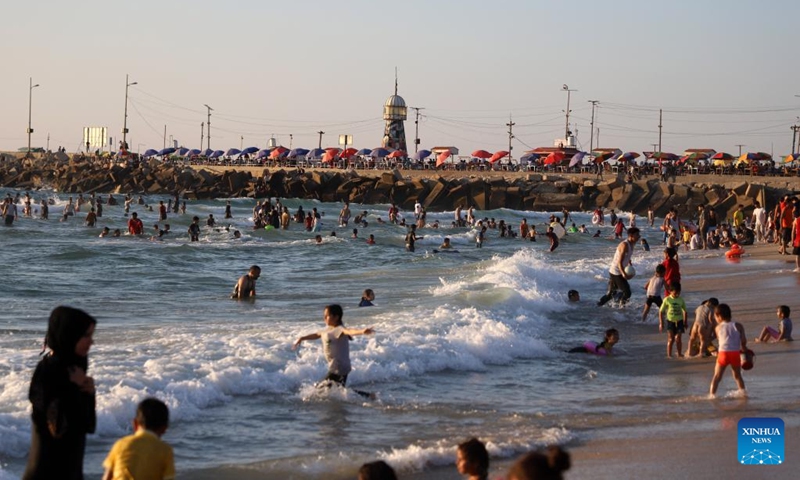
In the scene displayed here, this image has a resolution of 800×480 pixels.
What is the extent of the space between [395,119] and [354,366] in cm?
9004

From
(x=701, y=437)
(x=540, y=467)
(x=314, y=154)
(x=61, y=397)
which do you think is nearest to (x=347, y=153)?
(x=314, y=154)

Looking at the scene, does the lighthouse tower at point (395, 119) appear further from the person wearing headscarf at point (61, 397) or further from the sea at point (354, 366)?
the person wearing headscarf at point (61, 397)

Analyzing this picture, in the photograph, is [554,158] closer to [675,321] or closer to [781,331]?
[781,331]

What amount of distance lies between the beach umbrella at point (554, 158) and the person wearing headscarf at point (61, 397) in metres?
65.8

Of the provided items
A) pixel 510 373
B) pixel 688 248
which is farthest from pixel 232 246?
pixel 510 373

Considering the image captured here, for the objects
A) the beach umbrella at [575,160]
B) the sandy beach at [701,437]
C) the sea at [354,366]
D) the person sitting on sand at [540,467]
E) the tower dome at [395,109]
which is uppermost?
the tower dome at [395,109]

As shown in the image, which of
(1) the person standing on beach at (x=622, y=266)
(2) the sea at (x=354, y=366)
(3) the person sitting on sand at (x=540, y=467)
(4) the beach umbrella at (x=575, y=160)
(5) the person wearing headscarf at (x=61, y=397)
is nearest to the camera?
(3) the person sitting on sand at (x=540, y=467)

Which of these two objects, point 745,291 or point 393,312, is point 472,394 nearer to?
point 393,312

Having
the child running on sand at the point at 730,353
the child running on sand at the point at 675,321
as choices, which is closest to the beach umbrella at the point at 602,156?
the child running on sand at the point at 675,321

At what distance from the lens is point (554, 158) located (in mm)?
69438

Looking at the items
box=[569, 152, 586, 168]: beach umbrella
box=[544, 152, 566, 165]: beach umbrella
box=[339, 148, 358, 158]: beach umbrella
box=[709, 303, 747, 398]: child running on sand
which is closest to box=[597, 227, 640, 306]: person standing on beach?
box=[709, 303, 747, 398]: child running on sand

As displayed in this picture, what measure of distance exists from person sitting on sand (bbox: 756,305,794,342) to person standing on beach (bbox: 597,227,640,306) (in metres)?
2.57

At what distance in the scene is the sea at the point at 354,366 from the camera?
7.56 metres

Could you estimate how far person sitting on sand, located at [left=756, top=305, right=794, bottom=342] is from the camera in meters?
11.6
